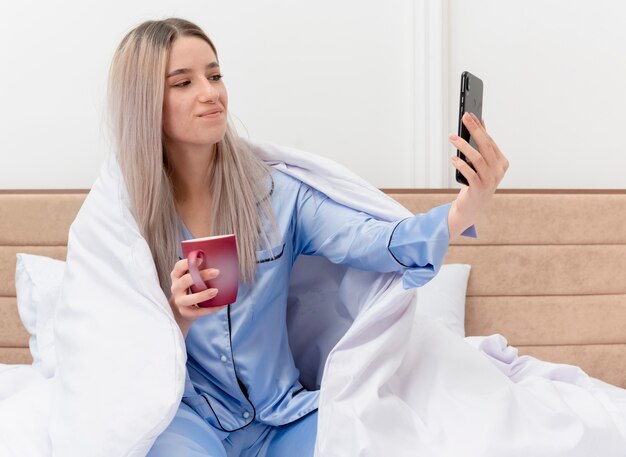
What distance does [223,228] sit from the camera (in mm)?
1685

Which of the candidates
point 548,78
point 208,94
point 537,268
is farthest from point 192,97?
point 548,78

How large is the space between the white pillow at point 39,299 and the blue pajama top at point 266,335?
0.62 m

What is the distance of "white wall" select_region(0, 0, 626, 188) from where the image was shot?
8.23 feet

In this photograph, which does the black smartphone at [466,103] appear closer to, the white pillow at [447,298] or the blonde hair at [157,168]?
the blonde hair at [157,168]

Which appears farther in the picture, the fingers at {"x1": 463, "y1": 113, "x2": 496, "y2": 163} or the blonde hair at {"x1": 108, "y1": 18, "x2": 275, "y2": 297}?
the blonde hair at {"x1": 108, "y1": 18, "x2": 275, "y2": 297}

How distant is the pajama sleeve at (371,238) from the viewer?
1438 millimetres

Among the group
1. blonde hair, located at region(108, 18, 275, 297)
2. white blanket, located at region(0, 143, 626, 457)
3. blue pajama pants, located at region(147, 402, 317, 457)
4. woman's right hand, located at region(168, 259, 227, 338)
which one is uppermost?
blonde hair, located at region(108, 18, 275, 297)

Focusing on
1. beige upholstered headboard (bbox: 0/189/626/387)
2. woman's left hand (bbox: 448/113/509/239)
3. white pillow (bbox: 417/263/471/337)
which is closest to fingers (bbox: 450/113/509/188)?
woman's left hand (bbox: 448/113/509/239)

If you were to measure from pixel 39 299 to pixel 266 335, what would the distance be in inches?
34.0

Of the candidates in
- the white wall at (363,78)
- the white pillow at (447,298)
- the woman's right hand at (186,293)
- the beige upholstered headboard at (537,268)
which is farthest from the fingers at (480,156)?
the white wall at (363,78)

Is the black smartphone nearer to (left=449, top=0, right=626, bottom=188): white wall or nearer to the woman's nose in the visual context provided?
the woman's nose

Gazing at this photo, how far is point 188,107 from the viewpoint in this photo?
162cm

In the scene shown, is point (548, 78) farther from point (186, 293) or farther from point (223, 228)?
point (186, 293)

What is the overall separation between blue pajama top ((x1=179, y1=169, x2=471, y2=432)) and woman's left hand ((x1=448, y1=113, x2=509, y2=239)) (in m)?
0.18
